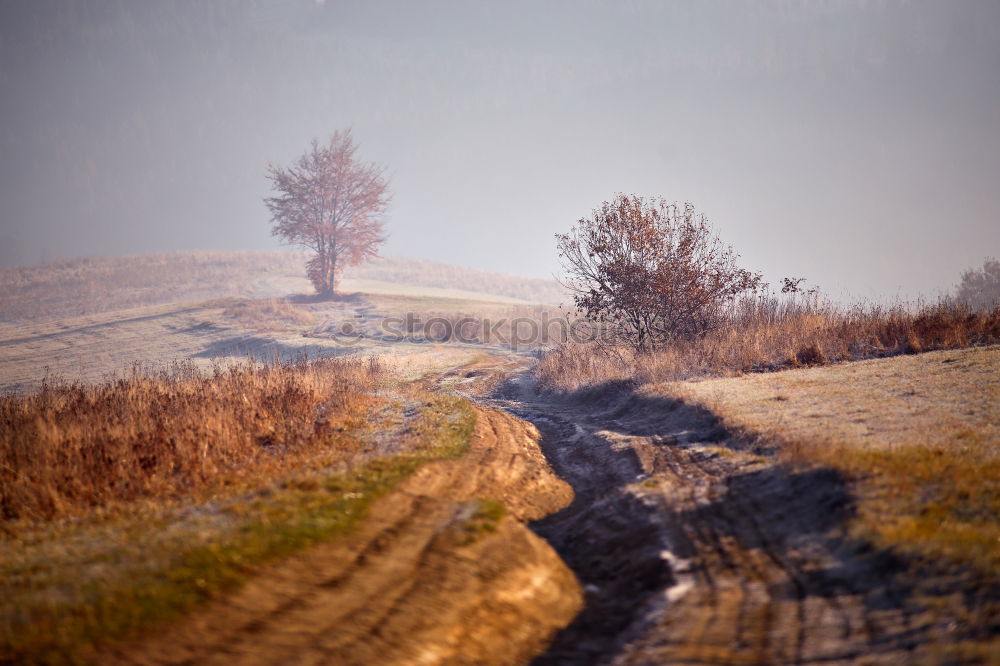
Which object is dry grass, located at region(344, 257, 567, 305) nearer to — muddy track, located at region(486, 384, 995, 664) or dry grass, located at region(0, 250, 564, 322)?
dry grass, located at region(0, 250, 564, 322)

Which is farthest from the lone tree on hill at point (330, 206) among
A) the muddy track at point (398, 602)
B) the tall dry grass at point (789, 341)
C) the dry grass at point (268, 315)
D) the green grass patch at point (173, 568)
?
the muddy track at point (398, 602)

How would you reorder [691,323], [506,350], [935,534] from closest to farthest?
[935,534] → [691,323] → [506,350]

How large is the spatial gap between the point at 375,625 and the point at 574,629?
195 centimetres

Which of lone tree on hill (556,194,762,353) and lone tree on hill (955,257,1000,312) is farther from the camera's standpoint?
lone tree on hill (955,257,1000,312)

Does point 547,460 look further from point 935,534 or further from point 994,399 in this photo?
point 994,399

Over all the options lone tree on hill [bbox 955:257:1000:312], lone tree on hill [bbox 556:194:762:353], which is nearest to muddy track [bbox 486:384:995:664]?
lone tree on hill [bbox 556:194:762:353]

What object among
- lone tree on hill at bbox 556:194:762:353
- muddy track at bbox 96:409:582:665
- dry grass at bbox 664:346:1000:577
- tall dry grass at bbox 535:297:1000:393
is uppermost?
lone tree on hill at bbox 556:194:762:353

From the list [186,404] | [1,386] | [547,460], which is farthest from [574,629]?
[1,386]

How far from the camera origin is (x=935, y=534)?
5.48 metres

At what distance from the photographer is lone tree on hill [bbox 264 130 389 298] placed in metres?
53.8

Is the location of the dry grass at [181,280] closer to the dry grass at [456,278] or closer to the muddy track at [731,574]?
the dry grass at [456,278]

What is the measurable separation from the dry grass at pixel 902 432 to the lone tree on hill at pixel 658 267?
700 cm

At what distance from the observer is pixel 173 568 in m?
5.39

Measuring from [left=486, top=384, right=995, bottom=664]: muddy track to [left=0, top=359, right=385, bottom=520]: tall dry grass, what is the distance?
4.89m
